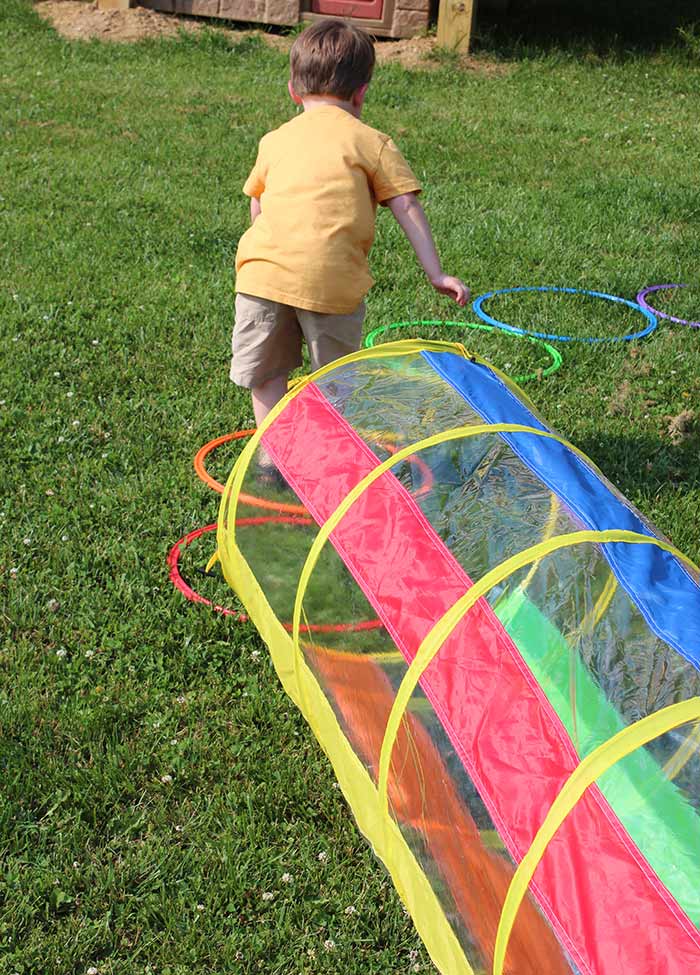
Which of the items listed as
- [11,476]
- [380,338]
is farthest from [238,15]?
[11,476]

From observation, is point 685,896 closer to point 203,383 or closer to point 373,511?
point 373,511

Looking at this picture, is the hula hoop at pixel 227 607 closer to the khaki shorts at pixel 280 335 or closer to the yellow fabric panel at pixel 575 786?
the khaki shorts at pixel 280 335

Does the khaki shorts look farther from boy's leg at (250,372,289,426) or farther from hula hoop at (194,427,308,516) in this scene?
hula hoop at (194,427,308,516)

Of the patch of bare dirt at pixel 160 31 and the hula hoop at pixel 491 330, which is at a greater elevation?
the patch of bare dirt at pixel 160 31

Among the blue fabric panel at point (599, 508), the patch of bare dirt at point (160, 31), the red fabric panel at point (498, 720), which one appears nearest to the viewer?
the red fabric panel at point (498, 720)

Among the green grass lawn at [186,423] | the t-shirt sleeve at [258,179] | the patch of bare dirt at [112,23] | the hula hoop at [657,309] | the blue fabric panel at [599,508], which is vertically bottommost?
the green grass lawn at [186,423]

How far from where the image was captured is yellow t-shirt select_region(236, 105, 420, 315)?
155 inches

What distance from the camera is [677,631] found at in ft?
7.77

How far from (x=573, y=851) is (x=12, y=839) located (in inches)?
65.8

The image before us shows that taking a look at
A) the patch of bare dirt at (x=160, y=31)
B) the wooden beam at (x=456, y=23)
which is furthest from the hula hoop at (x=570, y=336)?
the wooden beam at (x=456, y=23)

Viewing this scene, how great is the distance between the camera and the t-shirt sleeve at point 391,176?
3971 millimetres

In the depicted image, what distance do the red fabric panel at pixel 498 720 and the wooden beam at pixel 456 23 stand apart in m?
10.2

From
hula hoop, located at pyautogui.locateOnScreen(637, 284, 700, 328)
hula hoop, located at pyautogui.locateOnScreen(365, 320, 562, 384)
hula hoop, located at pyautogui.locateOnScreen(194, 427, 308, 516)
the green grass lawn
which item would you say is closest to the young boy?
hula hoop, located at pyautogui.locateOnScreen(194, 427, 308, 516)

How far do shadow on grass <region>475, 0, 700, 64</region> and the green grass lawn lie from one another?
5.05 feet
